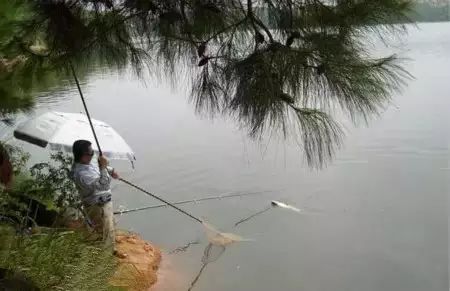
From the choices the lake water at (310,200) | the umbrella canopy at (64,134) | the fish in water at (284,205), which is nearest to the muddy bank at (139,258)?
the lake water at (310,200)

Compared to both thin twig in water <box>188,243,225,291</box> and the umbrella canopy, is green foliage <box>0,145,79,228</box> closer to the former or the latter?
the umbrella canopy

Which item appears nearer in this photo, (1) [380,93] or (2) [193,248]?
(1) [380,93]

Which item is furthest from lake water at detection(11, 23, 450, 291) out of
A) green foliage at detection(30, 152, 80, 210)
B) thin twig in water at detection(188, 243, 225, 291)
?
green foliage at detection(30, 152, 80, 210)

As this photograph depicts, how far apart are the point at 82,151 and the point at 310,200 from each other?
3.71 meters

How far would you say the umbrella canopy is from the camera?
13.7ft

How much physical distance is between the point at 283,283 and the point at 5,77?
301cm

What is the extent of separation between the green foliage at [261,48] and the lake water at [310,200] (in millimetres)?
242

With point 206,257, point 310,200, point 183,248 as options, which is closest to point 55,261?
point 206,257

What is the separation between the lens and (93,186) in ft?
11.4

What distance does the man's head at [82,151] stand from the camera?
3391 millimetres

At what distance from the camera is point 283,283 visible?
4645mm

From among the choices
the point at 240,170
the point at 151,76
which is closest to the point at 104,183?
the point at 151,76

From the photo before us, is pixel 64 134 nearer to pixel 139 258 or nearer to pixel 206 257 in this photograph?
pixel 139 258

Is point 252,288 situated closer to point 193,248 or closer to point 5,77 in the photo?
point 193,248
